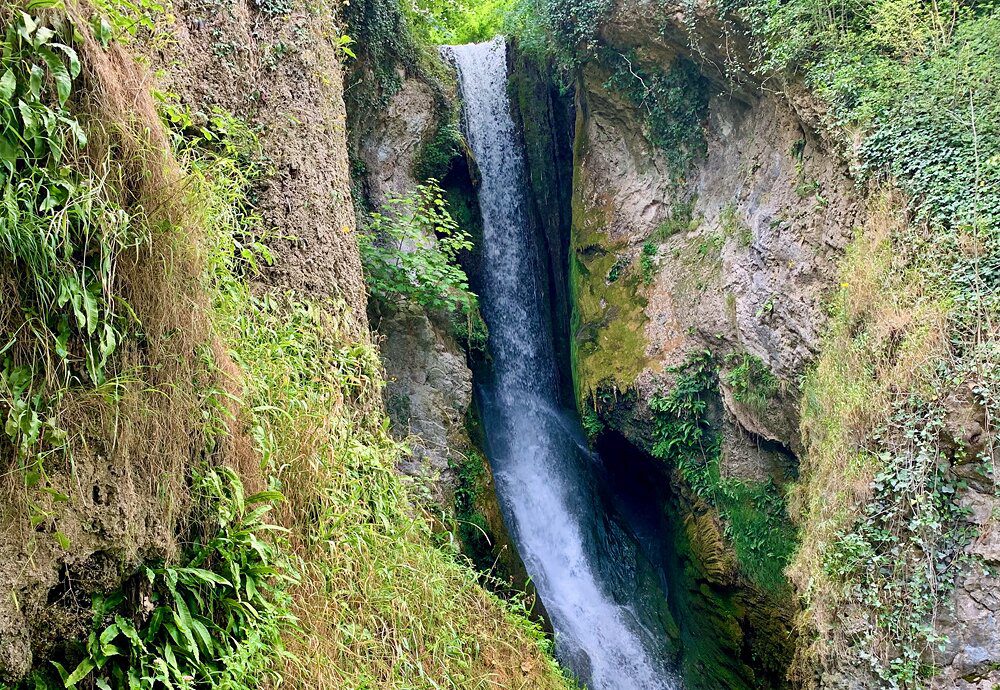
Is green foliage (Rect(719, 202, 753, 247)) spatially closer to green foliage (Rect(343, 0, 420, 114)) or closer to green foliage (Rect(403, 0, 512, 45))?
green foliage (Rect(343, 0, 420, 114))

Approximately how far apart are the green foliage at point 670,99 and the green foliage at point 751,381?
10.6ft

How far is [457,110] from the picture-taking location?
1174 cm

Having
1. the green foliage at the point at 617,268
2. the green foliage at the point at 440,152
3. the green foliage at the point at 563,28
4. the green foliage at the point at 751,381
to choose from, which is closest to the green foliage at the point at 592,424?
the green foliage at the point at 617,268

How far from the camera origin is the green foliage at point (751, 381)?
7.60 meters

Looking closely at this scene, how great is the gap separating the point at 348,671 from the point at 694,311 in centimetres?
669

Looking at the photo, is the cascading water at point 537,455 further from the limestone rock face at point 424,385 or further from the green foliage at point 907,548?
the green foliage at point 907,548

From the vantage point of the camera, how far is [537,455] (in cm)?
1002

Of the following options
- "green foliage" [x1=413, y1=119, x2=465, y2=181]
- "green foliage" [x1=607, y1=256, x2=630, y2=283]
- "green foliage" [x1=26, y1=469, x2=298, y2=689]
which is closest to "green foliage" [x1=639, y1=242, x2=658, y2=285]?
"green foliage" [x1=607, y1=256, x2=630, y2=283]

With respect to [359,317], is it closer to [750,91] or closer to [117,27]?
[117,27]

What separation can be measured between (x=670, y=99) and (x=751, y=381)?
4347 mm

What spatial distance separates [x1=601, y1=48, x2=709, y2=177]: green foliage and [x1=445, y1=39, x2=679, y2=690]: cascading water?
304 cm

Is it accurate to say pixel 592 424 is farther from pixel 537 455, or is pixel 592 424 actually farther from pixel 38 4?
pixel 38 4

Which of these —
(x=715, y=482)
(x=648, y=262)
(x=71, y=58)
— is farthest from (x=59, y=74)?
(x=648, y=262)

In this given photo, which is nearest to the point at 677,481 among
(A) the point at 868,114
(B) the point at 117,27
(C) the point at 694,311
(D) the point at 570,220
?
(C) the point at 694,311
